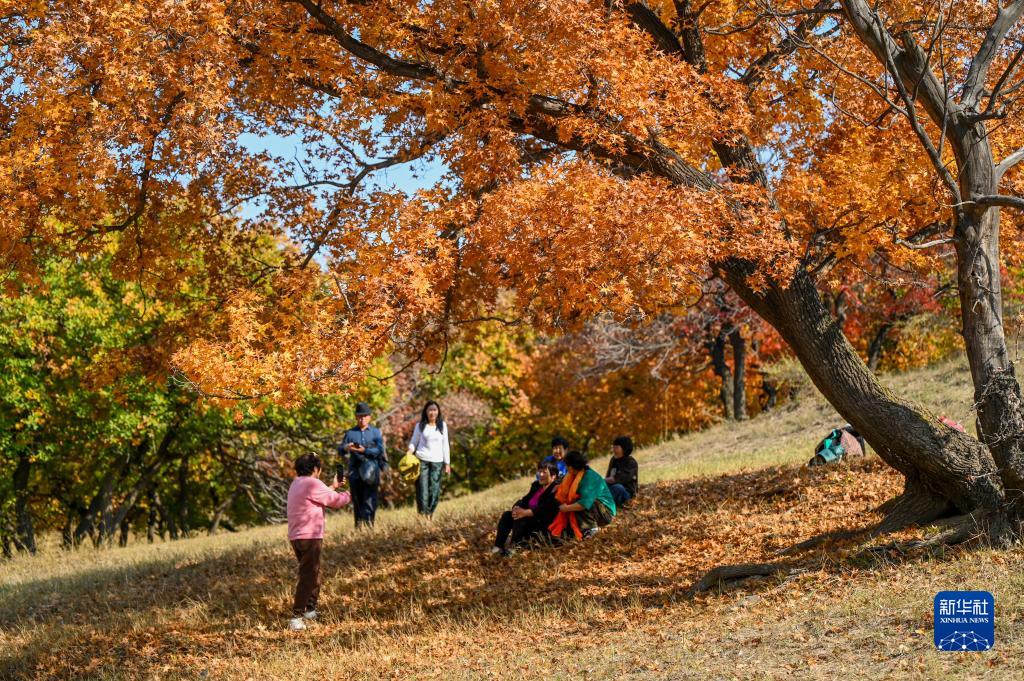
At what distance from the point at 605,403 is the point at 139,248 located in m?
28.4

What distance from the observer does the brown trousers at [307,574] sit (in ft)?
33.4

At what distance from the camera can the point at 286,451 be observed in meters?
29.8

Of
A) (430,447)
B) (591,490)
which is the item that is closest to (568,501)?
(591,490)

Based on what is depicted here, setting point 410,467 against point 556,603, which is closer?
point 556,603

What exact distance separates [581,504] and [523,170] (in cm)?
416

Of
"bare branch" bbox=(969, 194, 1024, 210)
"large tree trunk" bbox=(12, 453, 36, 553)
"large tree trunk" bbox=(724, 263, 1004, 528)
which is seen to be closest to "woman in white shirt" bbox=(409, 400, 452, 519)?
"large tree trunk" bbox=(724, 263, 1004, 528)

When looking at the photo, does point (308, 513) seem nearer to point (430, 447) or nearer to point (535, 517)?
point (535, 517)

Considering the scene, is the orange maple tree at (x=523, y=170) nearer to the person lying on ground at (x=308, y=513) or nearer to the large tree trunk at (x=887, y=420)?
the large tree trunk at (x=887, y=420)

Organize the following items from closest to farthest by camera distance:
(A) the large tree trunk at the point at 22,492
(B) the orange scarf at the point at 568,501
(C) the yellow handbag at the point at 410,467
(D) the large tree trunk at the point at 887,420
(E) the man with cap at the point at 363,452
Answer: (D) the large tree trunk at the point at 887,420 → (B) the orange scarf at the point at 568,501 → (E) the man with cap at the point at 363,452 → (C) the yellow handbag at the point at 410,467 → (A) the large tree trunk at the point at 22,492

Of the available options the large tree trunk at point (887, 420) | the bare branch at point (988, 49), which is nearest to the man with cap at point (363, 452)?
the large tree trunk at point (887, 420)

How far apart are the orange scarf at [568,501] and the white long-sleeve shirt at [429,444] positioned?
6.99 feet

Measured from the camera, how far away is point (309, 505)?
1018cm

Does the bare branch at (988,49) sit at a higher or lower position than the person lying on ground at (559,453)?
higher

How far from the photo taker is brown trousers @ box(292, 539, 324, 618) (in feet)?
33.4
